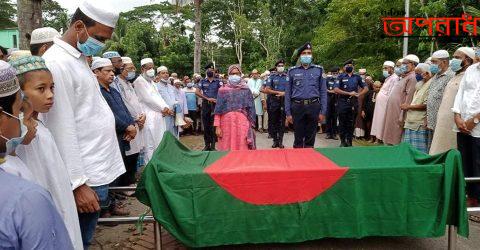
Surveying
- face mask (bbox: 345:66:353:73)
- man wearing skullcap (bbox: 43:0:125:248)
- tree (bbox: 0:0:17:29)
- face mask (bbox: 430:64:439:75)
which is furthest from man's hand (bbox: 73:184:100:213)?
tree (bbox: 0:0:17:29)

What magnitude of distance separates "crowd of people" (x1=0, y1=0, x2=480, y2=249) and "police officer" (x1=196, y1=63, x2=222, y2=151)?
3cm

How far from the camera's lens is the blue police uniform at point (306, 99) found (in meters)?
6.18

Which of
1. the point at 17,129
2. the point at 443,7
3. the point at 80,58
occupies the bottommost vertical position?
the point at 17,129

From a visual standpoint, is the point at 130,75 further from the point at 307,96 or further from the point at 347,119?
the point at 347,119

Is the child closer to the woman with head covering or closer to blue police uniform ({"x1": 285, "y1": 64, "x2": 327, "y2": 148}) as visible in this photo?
the woman with head covering

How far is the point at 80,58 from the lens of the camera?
244cm

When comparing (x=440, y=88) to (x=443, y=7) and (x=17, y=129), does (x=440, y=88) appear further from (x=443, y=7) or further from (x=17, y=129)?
(x=443, y=7)

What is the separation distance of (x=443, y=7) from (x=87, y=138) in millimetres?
12978

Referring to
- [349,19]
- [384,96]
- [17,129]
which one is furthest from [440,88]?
[349,19]

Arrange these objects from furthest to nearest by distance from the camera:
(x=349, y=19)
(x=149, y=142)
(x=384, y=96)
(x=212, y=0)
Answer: (x=212, y=0)
(x=349, y=19)
(x=384, y=96)
(x=149, y=142)

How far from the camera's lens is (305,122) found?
6328mm

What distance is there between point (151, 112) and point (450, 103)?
4086 millimetres

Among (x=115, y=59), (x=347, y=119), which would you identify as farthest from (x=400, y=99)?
(x=115, y=59)

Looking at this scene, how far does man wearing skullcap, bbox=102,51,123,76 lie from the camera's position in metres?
5.25
